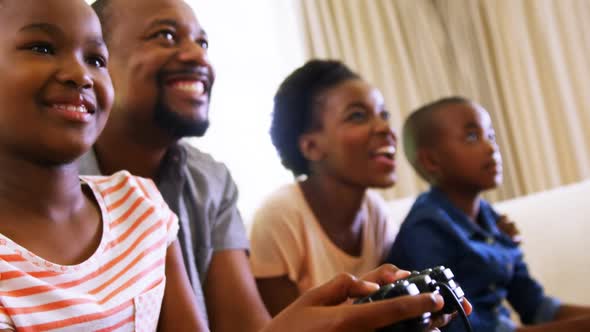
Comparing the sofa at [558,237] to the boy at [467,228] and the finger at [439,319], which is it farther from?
the finger at [439,319]

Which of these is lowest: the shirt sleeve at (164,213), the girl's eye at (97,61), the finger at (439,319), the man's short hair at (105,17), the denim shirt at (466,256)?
the denim shirt at (466,256)

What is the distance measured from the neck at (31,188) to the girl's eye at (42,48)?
0.40ft

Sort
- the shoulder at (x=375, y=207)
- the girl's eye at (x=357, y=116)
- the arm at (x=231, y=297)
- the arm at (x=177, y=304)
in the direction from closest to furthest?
the arm at (x=177, y=304) < the arm at (x=231, y=297) < the girl's eye at (x=357, y=116) < the shoulder at (x=375, y=207)

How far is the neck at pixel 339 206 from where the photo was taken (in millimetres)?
1268

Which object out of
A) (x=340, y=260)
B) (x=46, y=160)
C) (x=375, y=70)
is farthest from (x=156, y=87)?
(x=375, y=70)

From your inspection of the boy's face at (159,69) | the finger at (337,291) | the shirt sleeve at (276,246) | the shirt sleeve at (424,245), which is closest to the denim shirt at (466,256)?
the shirt sleeve at (424,245)

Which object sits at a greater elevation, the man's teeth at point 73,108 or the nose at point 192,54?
the nose at point 192,54

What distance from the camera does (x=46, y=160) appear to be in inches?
23.8

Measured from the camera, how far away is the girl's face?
1235 mm

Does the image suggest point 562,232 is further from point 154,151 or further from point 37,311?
point 37,311

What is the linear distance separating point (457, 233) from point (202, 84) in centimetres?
60

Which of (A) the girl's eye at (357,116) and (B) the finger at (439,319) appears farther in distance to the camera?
(A) the girl's eye at (357,116)

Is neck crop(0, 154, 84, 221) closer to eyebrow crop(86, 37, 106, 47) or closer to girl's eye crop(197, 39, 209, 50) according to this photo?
eyebrow crop(86, 37, 106, 47)

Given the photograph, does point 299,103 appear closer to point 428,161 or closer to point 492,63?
point 428,161
